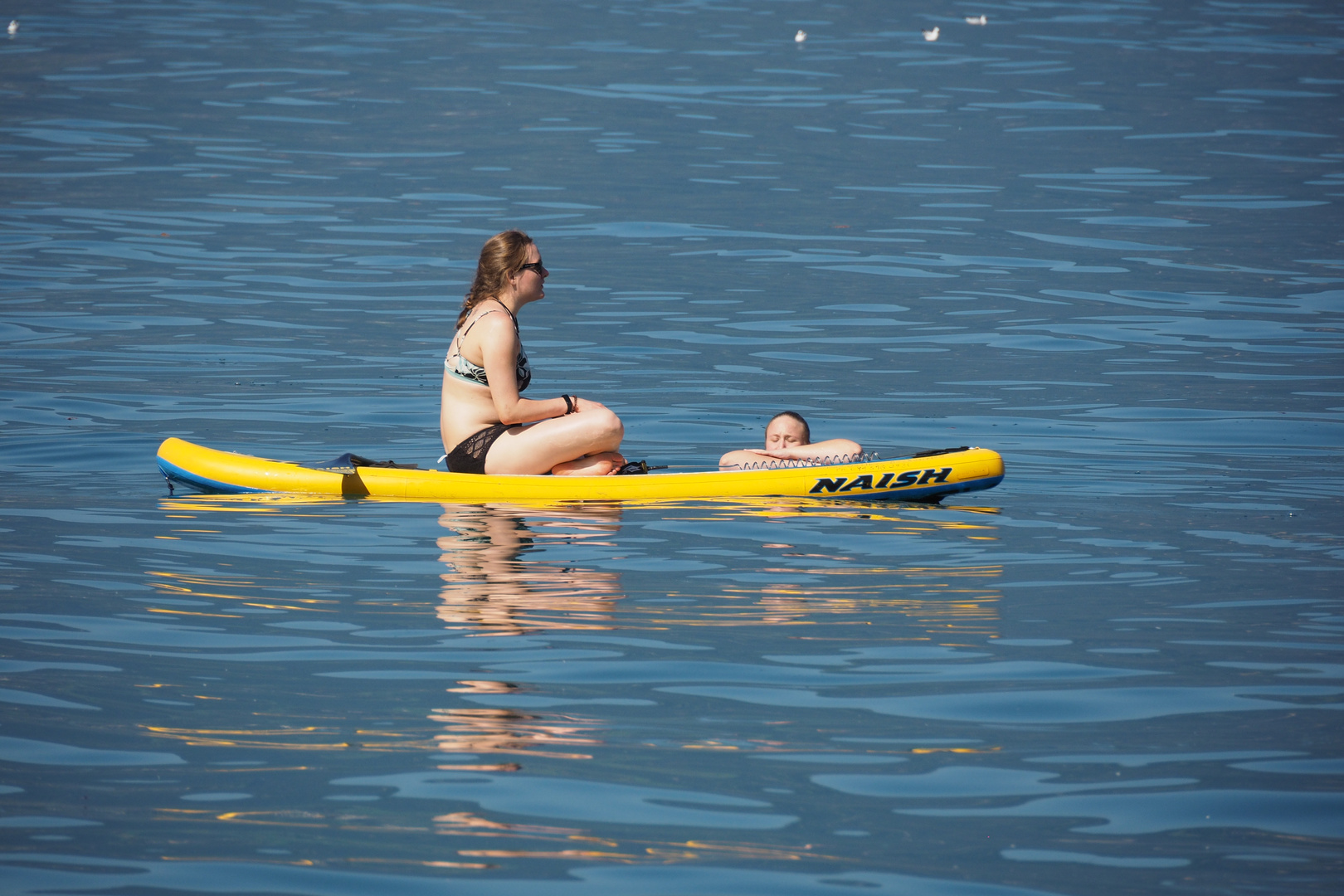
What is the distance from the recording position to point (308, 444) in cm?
909

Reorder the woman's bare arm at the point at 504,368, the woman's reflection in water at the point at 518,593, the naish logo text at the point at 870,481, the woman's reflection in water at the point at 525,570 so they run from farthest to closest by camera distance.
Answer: the naish logo text at the point at 870,481 < the woman's bare arm at the point at 504,368 < the woman's reflection in water at the point at 525,570 < the woman's reflection in water at the point at 518,593

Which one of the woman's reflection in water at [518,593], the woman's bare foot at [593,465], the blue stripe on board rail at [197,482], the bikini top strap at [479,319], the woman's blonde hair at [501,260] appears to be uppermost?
the woman's blonde hair at [501,260]

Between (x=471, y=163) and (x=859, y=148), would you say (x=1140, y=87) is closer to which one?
(x=859, y=148)

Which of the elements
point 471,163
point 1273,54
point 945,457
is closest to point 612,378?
point 945,457

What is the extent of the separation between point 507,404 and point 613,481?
2.16 ft

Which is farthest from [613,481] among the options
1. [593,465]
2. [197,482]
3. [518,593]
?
[197,482]

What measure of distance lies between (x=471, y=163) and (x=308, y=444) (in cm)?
1158

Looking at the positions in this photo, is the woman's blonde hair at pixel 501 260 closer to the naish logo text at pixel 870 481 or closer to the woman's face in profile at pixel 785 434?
the woman's face in profile at pixel 785 434

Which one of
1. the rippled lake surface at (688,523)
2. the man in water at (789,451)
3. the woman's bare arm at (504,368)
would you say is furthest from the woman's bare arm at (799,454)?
the woman's bare arm at (504,368)

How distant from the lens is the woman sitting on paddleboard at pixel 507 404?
7.62 meters

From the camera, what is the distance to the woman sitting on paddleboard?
762 cm

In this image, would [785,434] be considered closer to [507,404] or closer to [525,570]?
[507,404]

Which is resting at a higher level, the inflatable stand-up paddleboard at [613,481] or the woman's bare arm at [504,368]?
the woman's bare arm at [504,368]

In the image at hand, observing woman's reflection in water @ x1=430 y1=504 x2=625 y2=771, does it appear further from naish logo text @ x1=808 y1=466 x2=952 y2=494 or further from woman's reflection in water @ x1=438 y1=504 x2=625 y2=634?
naish logo text @ x1=808 y1=466 x2=952 y2=494
